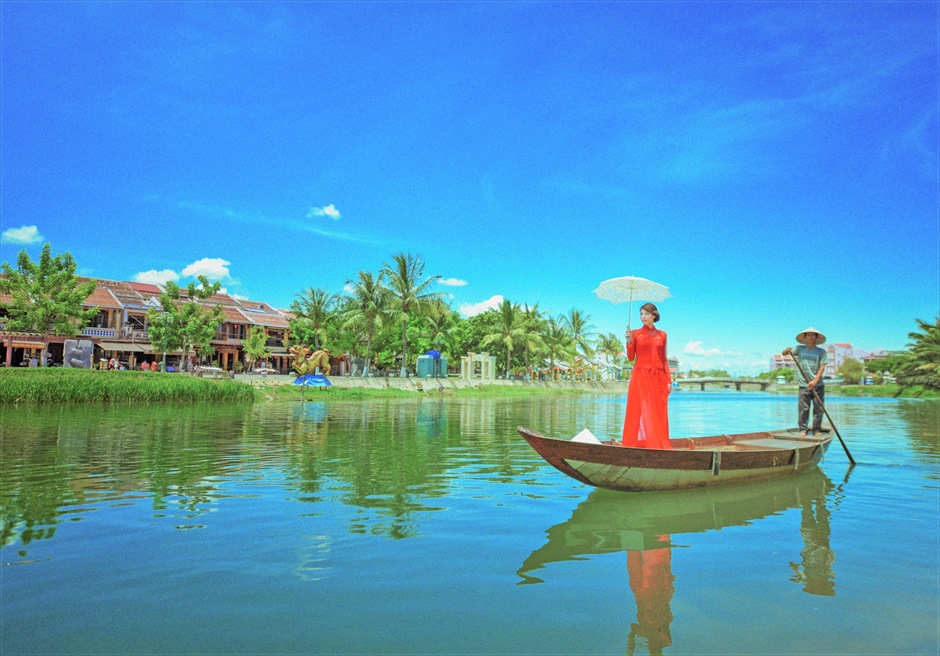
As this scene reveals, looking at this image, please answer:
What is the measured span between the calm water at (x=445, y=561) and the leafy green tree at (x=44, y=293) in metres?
27.9

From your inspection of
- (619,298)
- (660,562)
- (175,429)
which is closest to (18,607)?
(660,562)

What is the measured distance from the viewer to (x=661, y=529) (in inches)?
257

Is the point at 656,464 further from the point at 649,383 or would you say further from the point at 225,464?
the point at 225,464

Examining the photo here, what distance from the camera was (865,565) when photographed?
5.47m

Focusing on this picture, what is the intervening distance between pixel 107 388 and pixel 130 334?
87.2ft

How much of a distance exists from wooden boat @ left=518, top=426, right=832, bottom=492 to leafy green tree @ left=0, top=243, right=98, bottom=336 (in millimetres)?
35377

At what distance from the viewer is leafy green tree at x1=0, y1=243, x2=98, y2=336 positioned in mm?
32562

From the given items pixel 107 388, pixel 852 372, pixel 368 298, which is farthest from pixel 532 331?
pixel 852 372

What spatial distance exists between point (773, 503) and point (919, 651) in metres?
4.55

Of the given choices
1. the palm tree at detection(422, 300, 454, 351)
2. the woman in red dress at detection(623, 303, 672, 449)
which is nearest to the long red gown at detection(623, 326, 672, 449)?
the woman in red dress at detection(623, 303, 672, 449)

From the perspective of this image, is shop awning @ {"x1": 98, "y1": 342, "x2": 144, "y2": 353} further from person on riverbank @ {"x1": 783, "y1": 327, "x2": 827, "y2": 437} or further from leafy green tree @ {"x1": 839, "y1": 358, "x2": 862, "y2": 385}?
leafy green tree @ {"x1": 839, "y1": 358, "x2": 862, "y2": 385}

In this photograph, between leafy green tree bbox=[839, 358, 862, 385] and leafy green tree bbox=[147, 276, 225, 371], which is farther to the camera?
A: leafy green tree bbox=[839, 358, 862, 385]

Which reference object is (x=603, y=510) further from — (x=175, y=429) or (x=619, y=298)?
(x=175, y=429)

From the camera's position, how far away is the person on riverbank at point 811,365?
11.6 metres
